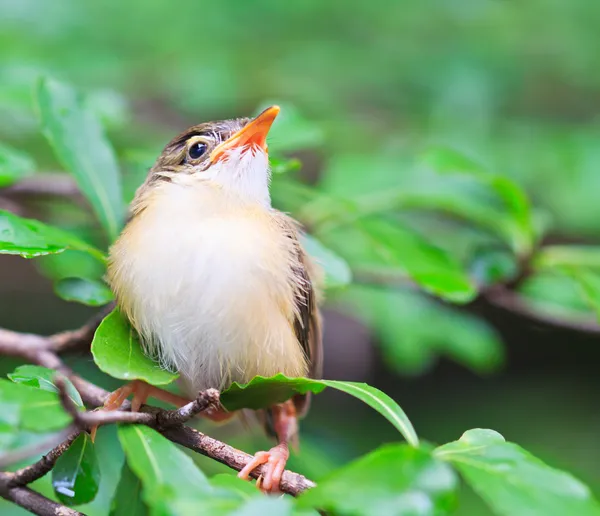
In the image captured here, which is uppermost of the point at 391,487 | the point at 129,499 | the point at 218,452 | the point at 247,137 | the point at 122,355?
the point at 247,137

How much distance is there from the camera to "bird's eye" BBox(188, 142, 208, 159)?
2.25 meters

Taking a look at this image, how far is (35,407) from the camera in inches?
49.0

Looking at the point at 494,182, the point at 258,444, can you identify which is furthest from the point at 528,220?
the point at 258,444

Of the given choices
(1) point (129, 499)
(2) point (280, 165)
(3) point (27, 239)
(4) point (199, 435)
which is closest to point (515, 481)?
(4) point (199, 435)

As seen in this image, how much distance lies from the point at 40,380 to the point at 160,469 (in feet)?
1.34

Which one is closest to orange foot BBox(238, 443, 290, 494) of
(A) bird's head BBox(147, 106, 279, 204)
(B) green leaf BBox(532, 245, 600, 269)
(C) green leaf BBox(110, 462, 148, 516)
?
(C) green leaf BBox(110, 462, 148, 516)

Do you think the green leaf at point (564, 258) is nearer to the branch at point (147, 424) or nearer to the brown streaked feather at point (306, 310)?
the brown streaked feather at point (306, 310)

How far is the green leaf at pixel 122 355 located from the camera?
5.03ft

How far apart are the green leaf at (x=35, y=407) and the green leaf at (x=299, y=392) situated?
40 cm

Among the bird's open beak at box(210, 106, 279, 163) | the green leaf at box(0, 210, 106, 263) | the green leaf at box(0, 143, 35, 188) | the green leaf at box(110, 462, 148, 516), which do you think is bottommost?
the green leaf at box(110, 462, 148, 516)

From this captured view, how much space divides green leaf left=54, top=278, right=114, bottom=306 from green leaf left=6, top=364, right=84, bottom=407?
15.1 inches

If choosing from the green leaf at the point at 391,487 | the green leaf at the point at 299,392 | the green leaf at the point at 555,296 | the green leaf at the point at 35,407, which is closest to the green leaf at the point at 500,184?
the green leaf at the point at 555,296

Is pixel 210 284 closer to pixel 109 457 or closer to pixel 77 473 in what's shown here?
pixel 77 473

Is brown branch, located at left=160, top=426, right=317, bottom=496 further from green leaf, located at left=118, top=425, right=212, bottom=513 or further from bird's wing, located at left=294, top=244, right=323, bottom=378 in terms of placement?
bird's wing, located at left=294, top=244, right=323, bottom=378
